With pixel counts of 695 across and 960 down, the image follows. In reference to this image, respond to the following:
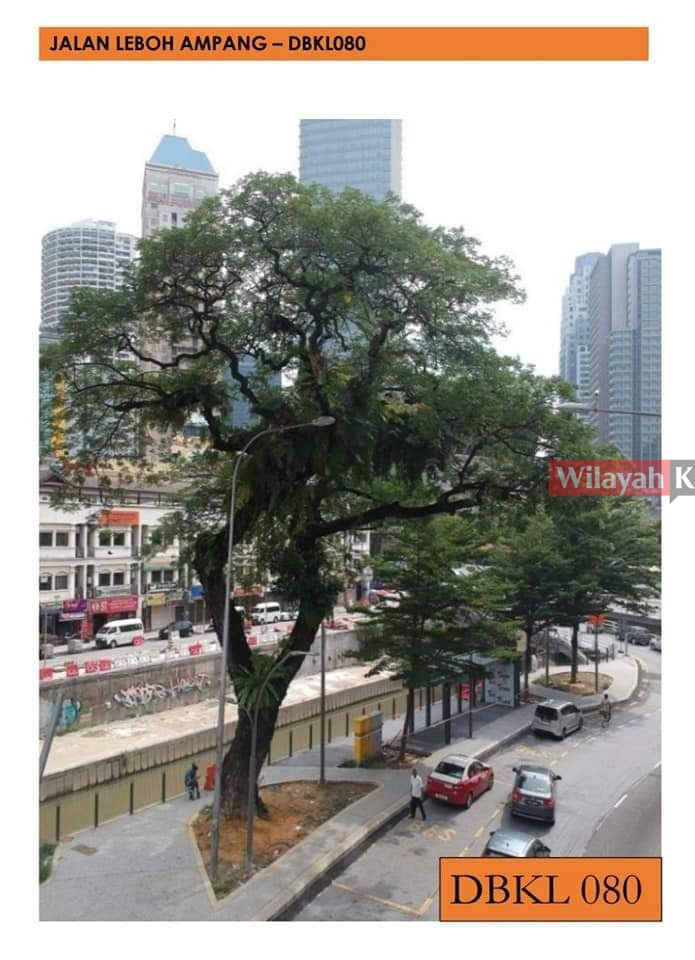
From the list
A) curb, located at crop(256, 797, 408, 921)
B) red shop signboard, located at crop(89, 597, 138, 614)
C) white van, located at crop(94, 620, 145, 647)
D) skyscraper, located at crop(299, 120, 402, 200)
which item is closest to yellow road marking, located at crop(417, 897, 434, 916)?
curb, located at crop(256, 797, 408, 921)

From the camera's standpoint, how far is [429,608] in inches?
710

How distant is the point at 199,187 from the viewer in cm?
1955

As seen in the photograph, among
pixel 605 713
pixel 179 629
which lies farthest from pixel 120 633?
pixel 605 713

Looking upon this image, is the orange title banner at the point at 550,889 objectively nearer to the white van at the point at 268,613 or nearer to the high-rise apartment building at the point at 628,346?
the high-rise apartment building at the point at 628,346

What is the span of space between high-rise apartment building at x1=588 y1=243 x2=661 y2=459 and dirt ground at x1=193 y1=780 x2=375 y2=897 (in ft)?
31.8

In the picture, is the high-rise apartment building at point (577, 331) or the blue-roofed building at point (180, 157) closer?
the blue-roofed building at point (180, 157)

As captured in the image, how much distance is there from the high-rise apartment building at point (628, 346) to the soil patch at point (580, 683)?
52.4ft

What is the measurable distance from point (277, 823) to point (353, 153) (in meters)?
16.8

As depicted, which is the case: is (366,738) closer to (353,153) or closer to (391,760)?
(391,760)

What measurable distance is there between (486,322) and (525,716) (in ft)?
48.5

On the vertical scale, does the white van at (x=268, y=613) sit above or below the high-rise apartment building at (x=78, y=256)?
below

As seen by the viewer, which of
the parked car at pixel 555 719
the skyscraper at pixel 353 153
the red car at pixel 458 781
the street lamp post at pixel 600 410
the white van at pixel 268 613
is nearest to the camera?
the street lamp post at pixel 600 410

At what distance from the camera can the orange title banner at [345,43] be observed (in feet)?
28.0

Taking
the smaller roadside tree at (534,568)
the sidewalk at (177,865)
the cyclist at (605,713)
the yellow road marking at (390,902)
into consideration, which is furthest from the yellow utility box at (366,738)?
the cyclist at (605,713)
